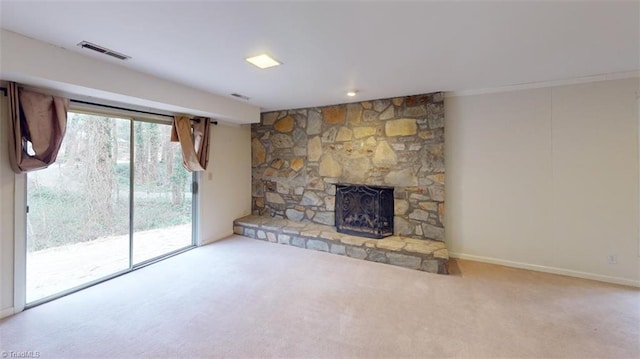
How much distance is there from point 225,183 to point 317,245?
208 cm

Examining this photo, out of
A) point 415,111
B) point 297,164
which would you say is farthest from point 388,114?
point 297,164

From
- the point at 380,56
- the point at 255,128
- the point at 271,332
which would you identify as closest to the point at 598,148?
the point at 380,56

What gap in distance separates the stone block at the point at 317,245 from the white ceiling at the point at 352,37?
2.41 metres

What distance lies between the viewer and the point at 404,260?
3.50 metres

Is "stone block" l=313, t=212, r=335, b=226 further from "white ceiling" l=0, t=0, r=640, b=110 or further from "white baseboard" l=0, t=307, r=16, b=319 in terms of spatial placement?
"white baseboard" l=0, t=307, r=16, b=319

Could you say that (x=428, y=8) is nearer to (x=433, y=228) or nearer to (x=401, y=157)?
(x=401, y=157)

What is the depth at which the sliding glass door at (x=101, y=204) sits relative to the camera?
2.70 metres

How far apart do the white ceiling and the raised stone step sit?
2.18 meters

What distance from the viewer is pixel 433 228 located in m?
3.80

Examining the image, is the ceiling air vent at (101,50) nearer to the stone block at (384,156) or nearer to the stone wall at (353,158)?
the stone wall at (353,158)

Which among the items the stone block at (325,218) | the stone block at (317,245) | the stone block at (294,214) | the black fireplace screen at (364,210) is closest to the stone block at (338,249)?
the stone block at (317,245)

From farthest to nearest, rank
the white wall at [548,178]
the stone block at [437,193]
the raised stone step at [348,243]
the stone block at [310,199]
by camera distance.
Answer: the stone block at [310,199] → the stone block at [437,193] → the raised stone step at [348,243] → the white wall at [548,178]

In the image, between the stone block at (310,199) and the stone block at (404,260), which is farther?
the stone block at (310,199)

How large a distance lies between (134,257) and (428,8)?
426 cm
